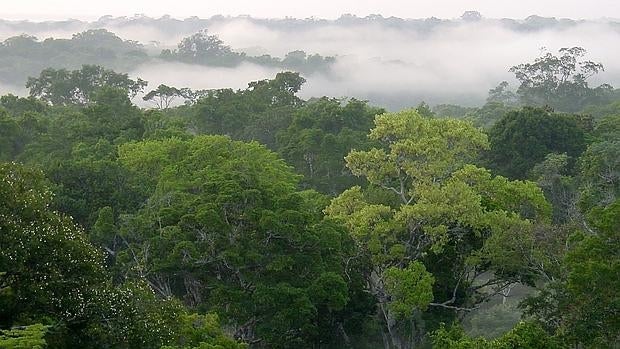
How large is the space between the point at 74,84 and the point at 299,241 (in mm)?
39529

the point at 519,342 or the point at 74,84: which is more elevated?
the point at 519,342

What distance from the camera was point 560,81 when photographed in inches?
2562

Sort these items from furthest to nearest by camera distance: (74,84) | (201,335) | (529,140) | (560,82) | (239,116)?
(560,82) → (74,84) → (239,116) → (529,140) → (201,335)

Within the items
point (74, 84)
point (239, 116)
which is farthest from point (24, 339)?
point (74, 84)

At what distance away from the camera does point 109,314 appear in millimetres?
11266

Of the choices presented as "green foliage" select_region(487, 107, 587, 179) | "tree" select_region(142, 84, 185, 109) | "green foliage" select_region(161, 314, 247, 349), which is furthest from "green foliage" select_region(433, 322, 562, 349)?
"tree" select_region(142, 84, 185, 109)

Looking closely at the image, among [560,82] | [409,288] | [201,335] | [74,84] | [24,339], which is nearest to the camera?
[24,339]

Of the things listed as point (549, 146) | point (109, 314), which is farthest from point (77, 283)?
point (549, 146)

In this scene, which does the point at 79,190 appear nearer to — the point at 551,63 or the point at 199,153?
→ the point at 199,153

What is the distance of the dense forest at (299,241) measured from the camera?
11.4 metres

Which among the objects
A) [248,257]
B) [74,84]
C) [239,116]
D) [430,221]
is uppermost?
[248,257]

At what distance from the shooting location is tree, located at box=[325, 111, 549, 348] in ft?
57.9

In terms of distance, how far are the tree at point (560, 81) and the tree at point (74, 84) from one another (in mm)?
35377

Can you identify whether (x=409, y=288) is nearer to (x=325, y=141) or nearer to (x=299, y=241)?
(x=299, y=241)
